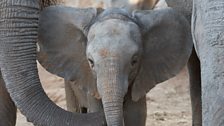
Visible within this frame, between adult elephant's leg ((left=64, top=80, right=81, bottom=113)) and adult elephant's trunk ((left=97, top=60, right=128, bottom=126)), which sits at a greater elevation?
adult elephant's trunk ((left=97, top=60, right=128, bottom=126))

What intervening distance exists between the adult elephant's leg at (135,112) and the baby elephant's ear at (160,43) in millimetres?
99

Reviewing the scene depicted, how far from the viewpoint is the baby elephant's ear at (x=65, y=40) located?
3951mm

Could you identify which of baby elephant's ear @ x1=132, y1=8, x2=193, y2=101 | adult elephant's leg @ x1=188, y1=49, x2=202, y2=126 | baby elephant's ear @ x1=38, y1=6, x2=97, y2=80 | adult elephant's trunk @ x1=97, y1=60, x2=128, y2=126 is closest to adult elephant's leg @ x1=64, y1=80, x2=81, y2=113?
adult elephant's leg @ x1=188, y1=49, x2=202, y2=126

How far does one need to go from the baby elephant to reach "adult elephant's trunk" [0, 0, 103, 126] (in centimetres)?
22

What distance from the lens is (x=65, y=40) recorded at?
Result: 4.01 metres

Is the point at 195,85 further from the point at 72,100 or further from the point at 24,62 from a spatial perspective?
the point at 24,62

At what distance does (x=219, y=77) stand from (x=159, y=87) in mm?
4247

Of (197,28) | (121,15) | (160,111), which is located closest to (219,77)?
(197,28)

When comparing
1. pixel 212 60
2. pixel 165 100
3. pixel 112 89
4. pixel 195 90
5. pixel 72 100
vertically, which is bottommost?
pixel 165 100

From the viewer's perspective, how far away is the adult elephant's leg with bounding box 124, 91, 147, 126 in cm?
409

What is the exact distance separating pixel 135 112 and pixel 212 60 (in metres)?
1.33

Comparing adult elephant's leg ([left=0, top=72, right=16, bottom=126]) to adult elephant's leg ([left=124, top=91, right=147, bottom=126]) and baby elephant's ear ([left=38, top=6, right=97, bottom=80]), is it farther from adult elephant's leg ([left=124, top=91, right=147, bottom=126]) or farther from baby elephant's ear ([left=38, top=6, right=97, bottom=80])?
adult elephant's leg ([left=124, top=91, right=147, bottom=126])

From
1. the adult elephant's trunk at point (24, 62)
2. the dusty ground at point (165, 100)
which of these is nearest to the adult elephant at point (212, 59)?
the adult elephant's trunk at point (24, 62)

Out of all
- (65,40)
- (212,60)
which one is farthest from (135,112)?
(212,60)
